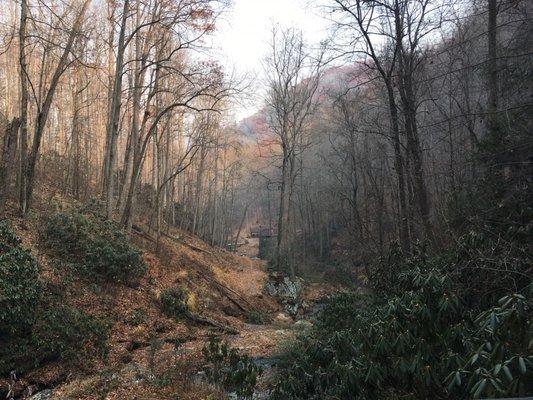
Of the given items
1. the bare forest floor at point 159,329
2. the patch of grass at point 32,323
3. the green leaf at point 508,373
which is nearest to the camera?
the green leaf at point 508,373

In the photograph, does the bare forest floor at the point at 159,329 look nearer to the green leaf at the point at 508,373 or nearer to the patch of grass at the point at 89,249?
the patch of grass at the point at 89,249

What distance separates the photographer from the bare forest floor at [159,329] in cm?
748

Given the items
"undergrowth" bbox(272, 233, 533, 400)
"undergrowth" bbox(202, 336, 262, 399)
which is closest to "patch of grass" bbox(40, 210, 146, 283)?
"undergrowth" bbox(202, 336, 262, 399)

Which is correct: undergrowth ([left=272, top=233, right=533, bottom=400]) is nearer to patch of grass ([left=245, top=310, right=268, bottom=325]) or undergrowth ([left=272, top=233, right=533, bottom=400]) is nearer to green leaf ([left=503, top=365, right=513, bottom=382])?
green leaf ([left=503, top=365, right=513, bottom=382])

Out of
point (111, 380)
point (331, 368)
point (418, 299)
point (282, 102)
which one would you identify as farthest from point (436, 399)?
point (282, 102)

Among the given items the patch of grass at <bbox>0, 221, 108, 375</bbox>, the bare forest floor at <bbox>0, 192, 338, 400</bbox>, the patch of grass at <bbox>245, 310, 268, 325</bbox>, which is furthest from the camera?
the patch of grass at <bbox>245, 310, 268, 325</bbox>

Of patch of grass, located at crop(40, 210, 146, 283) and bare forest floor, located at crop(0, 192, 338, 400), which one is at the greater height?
patch of grass, located at crop(40, 210, 146, 283)

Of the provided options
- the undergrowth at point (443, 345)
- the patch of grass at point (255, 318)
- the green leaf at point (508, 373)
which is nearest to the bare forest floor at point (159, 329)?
the patch of grass at point (255, 318)

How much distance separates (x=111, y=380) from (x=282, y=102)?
2022cm

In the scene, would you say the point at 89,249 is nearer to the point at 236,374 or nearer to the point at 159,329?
the point at 159,329

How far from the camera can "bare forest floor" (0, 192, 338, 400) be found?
24.5 ft

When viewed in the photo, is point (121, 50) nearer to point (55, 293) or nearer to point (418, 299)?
point (55, 293)

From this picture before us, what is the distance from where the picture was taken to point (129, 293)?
12.3 m

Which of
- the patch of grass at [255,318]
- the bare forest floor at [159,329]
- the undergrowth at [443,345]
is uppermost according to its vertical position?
the undergrowth at [443,345]
